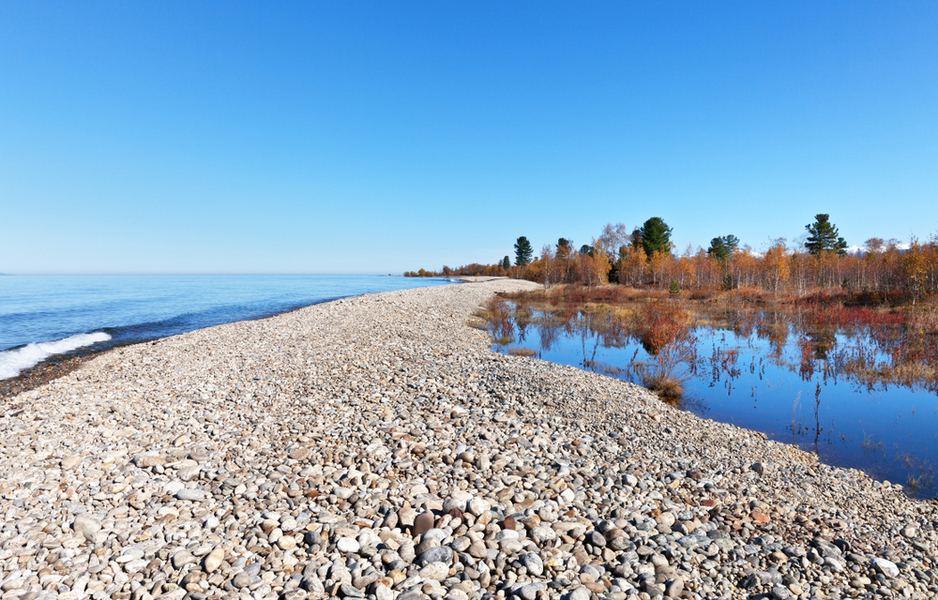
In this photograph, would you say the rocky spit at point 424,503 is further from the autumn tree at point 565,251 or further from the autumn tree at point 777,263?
the autumn tree at point 565,251

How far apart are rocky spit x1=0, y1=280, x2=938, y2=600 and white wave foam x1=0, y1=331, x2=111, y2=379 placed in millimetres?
9311

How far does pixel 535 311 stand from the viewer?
125ft

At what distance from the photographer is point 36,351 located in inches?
806

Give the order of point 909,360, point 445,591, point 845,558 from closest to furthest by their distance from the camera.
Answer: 1. point 445,591
2. point 845,558
3. point 909,360

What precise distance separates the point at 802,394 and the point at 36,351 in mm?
34541

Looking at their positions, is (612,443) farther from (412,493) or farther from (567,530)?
(412,493)

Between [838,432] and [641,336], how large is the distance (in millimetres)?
13586

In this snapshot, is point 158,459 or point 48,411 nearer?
point 158,459

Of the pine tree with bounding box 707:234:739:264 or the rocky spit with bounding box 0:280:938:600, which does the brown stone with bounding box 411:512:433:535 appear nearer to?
the rocky spit with bounding box 0:280:938:600

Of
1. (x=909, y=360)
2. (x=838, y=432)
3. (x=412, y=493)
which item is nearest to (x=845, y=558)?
(x=412, y=493)

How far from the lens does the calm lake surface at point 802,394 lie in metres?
9.55

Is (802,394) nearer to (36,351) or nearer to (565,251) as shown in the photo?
(36,351)

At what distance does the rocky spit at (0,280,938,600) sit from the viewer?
4594 millimetres

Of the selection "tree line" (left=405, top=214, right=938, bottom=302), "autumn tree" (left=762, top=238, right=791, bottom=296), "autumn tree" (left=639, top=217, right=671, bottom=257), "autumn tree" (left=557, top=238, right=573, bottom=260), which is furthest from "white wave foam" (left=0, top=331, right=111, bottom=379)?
"autumn tree" (left=557, top=238, right=573, bottom=260)
